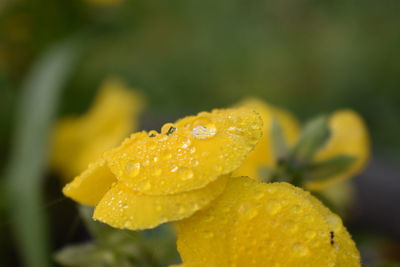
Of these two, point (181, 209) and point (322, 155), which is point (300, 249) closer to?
point (181, 209)

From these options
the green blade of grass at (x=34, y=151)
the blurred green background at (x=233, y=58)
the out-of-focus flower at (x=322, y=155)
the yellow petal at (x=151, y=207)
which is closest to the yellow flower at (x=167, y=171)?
the yellow petal at (x=151, y=207)

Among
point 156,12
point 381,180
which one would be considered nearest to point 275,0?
point 156,12

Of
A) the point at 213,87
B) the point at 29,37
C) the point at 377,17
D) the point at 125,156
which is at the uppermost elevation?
the point at 125,156

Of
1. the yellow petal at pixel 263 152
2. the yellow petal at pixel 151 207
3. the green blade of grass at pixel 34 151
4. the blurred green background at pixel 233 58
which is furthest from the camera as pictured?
the blurred green background at pixel 233 58

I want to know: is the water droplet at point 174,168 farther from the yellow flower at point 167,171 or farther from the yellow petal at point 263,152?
the yellow petal at point 263,152

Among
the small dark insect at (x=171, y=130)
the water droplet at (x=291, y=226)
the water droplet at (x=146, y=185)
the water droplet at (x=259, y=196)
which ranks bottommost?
the water droplet at (x=291, y=226)

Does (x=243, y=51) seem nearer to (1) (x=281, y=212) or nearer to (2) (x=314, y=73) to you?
(2) (x=314, y=73)

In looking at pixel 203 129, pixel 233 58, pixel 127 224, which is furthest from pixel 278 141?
pixel 233 58

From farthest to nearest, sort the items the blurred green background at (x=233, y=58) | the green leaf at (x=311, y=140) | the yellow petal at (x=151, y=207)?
the blurred green background at (x=233, y=58) < the green leaf at (x=311, y=140) < the yellow petal at (x=151, y=207)
